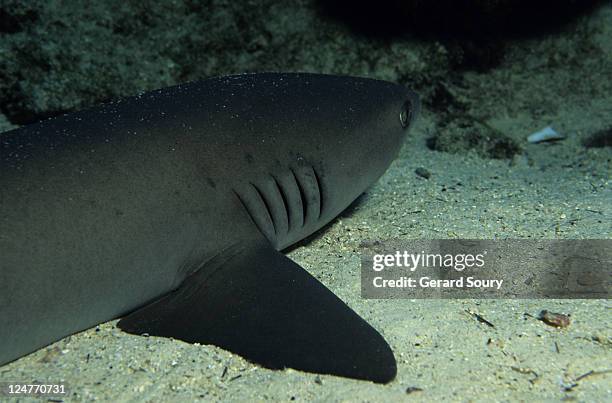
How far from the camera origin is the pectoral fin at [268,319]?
2.09 meters

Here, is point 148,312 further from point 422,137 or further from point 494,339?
point 422,137

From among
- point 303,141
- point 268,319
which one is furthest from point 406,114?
point 268,319

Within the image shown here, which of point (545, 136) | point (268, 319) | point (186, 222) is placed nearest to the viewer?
point (268, 319)

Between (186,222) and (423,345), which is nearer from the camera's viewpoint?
(423,345)

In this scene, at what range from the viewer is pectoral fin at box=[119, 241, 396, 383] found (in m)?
2.09

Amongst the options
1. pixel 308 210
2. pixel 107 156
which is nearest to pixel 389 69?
pixel 308 210

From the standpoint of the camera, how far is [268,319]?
226 centimetres

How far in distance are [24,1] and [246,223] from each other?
4394mm

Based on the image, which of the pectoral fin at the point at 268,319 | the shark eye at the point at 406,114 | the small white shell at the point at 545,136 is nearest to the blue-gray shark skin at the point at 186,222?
the pectoral fin at the point at 268,319

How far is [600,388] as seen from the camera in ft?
6.61

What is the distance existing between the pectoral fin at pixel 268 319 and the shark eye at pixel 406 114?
1423 millimetres

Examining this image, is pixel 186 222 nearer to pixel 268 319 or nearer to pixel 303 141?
pixel 268 319

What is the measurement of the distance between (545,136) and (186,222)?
455cm

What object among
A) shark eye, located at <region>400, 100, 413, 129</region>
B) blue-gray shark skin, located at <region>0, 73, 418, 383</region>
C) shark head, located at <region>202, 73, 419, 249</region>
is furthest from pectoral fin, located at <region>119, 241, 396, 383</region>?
shark eye, located at <region>400, 100, 413, 129</region>
